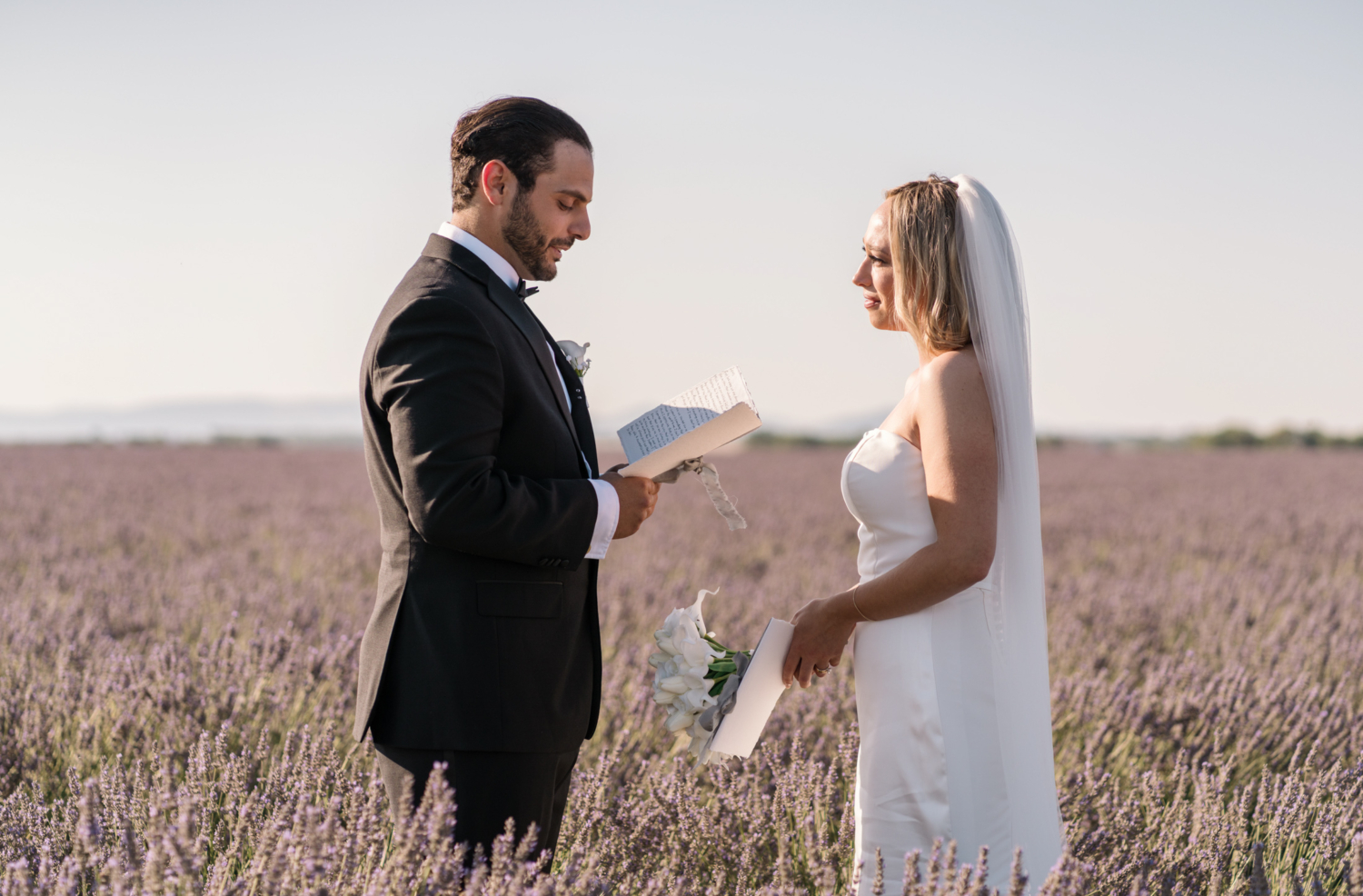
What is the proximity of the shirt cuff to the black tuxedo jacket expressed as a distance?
0.6 inches

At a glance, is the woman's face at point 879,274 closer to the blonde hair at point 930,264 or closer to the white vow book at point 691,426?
the blonde hair at point 930,264

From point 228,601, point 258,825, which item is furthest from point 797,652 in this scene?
point 228,601

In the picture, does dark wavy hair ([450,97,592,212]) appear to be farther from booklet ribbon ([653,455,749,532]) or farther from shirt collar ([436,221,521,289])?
booklet ribbon ([653,455,749,532])

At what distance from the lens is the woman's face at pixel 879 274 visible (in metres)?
1.91

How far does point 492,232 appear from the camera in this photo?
175 cm

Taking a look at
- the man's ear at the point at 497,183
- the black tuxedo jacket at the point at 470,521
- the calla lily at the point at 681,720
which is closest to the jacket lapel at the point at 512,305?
the black tuxedo jacket at the point at 470,521

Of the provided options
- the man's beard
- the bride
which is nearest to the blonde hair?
the bride

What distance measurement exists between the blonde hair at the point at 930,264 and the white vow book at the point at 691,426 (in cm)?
39

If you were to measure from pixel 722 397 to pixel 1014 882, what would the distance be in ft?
2.80

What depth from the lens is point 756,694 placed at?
1823 millimetres

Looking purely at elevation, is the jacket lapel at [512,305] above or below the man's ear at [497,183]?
below

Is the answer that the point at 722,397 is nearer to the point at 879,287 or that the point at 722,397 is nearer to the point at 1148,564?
the point at 879,287

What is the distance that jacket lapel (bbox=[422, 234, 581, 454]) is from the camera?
5.50 ft

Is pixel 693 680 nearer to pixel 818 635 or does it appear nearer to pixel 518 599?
pixel 818 635
